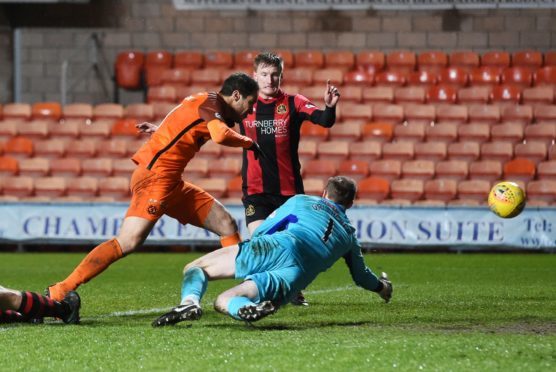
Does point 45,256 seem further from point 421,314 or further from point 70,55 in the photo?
point 421,314

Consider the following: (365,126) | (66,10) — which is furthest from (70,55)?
(365,126)

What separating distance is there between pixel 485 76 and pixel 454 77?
0.59 meters

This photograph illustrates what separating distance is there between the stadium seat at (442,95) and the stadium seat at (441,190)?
265cm

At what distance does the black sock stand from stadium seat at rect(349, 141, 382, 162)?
12.2 metres

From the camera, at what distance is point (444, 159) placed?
1862 centimetres

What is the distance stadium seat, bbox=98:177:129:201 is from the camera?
18.3m

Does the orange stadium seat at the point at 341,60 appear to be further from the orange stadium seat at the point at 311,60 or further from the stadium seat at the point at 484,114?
the stadium seat at the point at 484,114

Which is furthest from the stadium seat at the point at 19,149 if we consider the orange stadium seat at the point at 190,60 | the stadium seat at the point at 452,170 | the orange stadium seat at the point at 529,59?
the orange stadium seat at the point at 529,59

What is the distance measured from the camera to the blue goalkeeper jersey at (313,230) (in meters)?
6.71

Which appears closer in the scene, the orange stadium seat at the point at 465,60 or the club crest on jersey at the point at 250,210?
the club crest on jersey at the point at 250,210

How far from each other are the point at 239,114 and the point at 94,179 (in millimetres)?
11403

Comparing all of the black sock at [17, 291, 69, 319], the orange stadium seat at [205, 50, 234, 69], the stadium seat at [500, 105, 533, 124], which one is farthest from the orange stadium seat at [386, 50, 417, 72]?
the black sock at [17, 291, 69, 319]

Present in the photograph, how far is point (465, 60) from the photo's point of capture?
20.7 meters

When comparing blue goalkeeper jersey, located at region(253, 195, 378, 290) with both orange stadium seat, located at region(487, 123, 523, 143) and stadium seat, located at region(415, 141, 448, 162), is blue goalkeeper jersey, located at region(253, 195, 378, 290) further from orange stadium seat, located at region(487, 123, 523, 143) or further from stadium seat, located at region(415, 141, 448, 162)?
orange stadium seat, located at region(487, 123, 523, 143)
